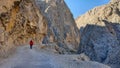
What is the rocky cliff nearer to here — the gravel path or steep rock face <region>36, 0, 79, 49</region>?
the gravel path

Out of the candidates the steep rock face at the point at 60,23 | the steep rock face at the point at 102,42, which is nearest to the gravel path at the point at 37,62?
the steep rock face at the point at 102,42

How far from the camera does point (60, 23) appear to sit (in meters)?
104

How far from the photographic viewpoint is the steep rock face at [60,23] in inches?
3792

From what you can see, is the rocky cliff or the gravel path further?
the rocky cliff

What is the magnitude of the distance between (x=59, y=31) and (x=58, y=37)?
3.43 metres

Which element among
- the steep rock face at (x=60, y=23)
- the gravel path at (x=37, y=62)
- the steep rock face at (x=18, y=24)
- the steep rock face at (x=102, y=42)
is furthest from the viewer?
the steep rock face at (x=60, y=23)

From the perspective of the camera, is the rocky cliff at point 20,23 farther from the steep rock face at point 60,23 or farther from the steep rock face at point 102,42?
the steep rock face at point 60,23

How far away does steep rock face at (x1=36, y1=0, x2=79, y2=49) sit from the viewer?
96.3 meters

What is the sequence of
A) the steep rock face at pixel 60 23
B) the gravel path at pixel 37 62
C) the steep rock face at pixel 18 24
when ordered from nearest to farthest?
1. the gravel path at pixel 37 62
2. the steep rock face at pixel 18 24
3. the steep rock face at pixel 60 23

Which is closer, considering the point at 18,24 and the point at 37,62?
the point at 37,62

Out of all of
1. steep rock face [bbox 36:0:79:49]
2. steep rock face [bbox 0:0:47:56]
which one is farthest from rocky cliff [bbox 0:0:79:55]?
steep rock face [bbox 36:0:79:49]

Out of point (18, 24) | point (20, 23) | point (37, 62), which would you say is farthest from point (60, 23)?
point (37, 62)

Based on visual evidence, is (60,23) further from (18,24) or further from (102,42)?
(18,24)

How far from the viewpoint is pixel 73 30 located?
103 metres
